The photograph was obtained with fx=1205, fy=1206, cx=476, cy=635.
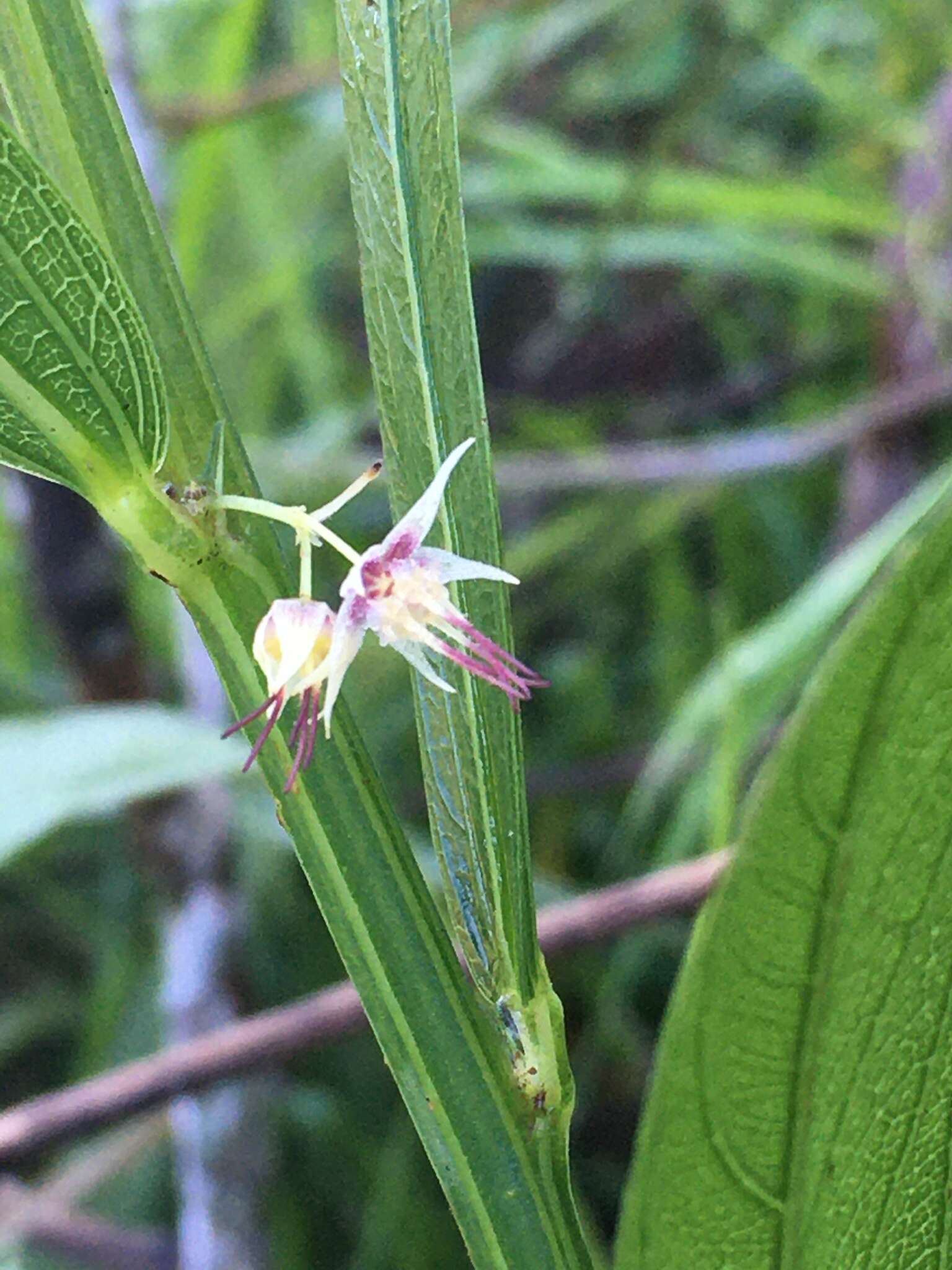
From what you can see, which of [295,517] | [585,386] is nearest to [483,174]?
[585,386]

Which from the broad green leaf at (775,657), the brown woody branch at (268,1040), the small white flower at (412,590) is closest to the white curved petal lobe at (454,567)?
the small white flower at (412,590)

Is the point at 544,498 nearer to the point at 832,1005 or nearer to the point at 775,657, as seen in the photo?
the point at 775,657

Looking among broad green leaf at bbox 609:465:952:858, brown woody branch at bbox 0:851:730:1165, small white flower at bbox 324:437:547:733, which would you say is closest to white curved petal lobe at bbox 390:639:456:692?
small white flower at bbox 324:437:547:733

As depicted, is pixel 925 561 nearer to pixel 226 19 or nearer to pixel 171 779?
pixel 171 779

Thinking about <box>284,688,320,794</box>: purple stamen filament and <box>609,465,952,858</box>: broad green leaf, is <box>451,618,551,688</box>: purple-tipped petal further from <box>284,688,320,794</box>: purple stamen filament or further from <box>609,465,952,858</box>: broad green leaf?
<box>609,465,952,858</box>: broad green leaf

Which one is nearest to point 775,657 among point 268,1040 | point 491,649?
point 268,1040

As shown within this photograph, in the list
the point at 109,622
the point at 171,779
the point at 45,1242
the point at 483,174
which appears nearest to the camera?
the point at 171,779
